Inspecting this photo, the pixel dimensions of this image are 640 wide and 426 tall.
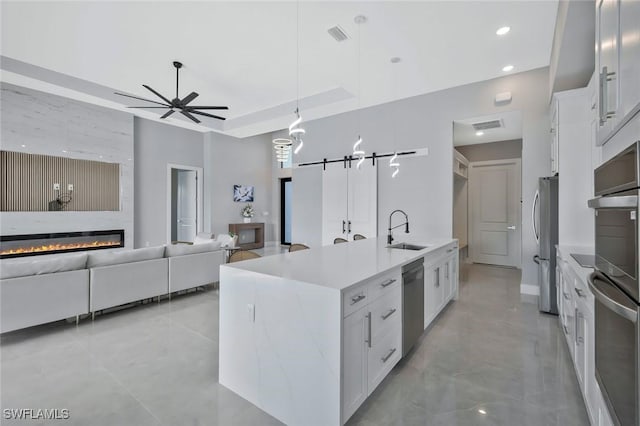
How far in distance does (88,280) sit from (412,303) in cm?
348

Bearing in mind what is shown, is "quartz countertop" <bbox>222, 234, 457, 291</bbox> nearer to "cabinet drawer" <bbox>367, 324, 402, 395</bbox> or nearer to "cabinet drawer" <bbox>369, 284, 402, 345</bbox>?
"cabinet drawer" <bbox>369, 284, 402, 345</bbox>

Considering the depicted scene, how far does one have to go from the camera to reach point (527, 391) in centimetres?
207

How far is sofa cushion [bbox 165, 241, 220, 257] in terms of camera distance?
409cm

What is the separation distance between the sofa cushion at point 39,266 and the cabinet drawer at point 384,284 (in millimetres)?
3312

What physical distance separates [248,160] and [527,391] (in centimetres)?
860

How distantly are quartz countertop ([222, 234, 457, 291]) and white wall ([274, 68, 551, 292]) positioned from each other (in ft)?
8.53

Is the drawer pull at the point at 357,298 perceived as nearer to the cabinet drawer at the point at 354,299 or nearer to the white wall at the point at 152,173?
the cabinet drawer at the point at 354,299

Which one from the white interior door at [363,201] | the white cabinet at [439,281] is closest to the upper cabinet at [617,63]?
the white cabinet at [439,281]

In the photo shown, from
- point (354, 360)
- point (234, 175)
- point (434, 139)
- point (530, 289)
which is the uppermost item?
point (434, 139)

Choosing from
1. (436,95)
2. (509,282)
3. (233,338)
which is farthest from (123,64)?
(509,282)

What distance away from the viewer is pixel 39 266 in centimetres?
298

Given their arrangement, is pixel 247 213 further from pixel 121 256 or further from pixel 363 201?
pixel 121 256

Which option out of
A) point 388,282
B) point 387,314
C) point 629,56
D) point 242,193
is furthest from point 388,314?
point 242,193

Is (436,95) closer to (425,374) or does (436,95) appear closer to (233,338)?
(425,374)
